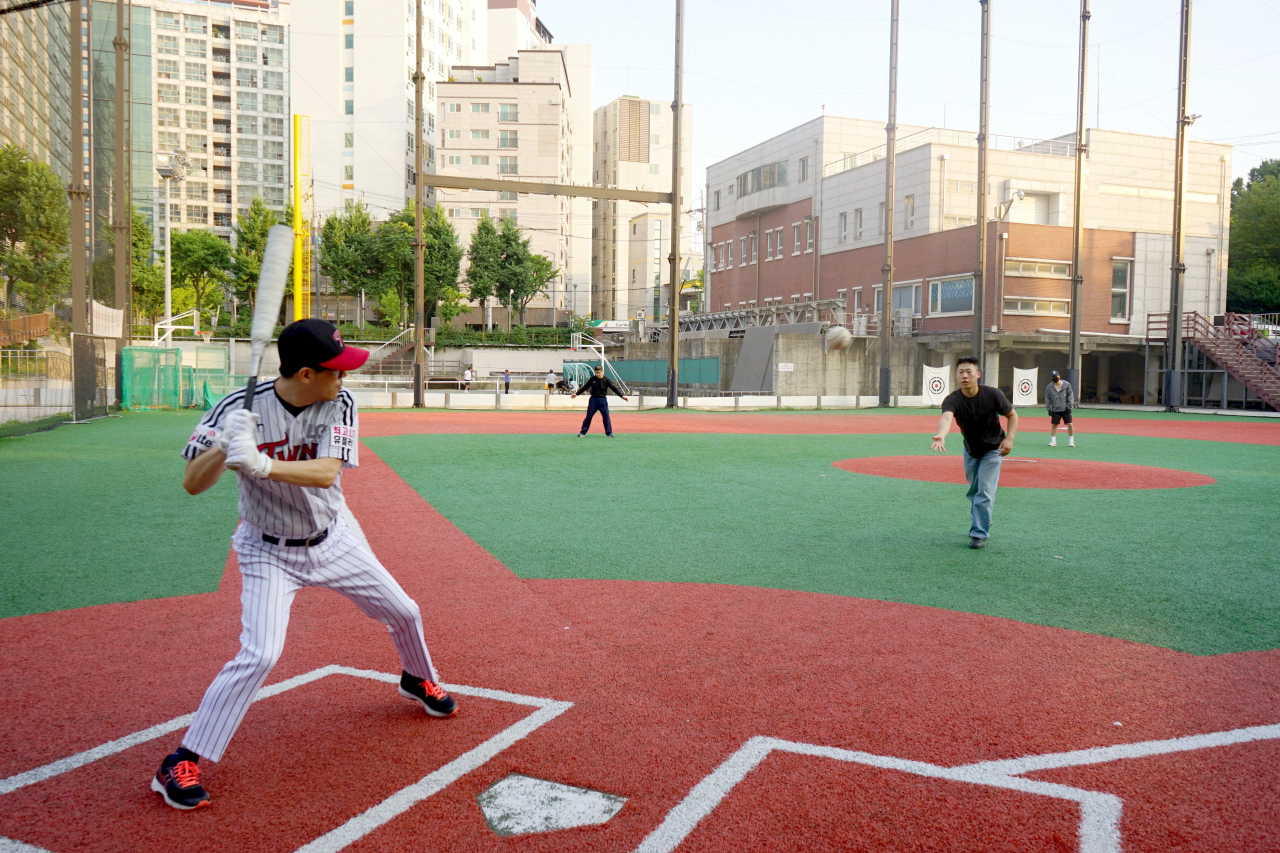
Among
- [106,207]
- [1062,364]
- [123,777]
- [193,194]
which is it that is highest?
[193,194]

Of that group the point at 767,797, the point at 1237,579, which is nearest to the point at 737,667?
the point at 767,797

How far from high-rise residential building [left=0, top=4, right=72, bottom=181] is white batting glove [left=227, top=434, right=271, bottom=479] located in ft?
65.8

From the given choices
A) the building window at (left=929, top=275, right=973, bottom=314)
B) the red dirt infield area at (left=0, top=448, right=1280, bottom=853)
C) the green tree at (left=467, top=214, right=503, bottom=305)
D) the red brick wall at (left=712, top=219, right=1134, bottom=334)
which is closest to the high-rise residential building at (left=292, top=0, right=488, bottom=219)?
the green tree at (left=467, top=214, right=503, bottom=305)

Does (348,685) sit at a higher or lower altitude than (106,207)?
lower

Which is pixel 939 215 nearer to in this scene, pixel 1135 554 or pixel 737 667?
pixel 1135 554

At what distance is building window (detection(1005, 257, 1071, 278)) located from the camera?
139ft

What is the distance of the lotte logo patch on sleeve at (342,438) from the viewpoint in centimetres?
386

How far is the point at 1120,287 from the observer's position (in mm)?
44375

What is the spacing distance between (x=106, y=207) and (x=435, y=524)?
105 ft

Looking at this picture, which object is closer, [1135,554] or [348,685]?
[348,685]

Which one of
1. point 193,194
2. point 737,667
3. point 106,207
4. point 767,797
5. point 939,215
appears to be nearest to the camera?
point 767,797

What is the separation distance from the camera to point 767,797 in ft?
12.1

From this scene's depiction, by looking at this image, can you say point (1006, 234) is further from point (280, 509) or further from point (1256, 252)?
point (280, 509)

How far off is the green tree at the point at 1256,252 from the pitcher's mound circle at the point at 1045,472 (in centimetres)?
4938
